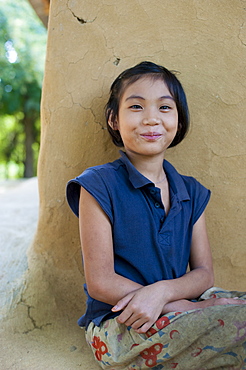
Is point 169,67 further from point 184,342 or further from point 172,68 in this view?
point 184,342

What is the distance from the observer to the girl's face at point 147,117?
1.47 m

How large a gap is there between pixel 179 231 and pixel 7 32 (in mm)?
9495

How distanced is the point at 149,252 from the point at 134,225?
0.34 feet

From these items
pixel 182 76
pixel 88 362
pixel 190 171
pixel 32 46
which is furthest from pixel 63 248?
pixel 32 46

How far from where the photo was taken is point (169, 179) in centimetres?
162

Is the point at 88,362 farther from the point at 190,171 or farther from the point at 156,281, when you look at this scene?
the point at 190,171

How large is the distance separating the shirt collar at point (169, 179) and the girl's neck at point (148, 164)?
4 centimetres

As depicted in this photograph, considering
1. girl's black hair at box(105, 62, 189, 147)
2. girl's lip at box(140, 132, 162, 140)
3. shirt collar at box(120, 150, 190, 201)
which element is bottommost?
shirt collar at box(120, 150, 190, 201)

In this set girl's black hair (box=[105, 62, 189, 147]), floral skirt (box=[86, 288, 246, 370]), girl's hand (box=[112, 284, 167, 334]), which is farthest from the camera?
girl's black hair (box=[105, 62, 189, 147])

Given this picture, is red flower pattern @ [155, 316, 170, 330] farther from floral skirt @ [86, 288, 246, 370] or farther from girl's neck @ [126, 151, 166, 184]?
girl's neck @ [126, 151, 166, 184]

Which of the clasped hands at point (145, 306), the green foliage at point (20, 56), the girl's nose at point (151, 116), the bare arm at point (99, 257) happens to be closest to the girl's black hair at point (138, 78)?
the girl's nose at point (151, 116)

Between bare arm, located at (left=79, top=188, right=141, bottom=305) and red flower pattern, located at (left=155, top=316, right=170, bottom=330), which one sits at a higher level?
bare arm, located at (left=79, top=188, right=141, bottom=305)

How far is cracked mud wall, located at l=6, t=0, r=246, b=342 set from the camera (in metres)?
1.77

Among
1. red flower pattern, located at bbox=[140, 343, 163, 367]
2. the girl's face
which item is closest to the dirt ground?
red flower pattern, located at bbox=[140, 343, 163, 367]
